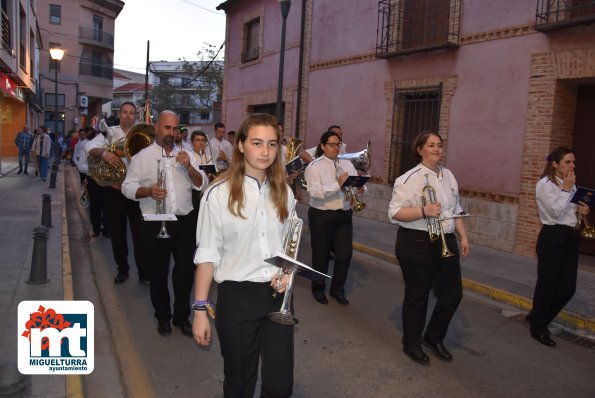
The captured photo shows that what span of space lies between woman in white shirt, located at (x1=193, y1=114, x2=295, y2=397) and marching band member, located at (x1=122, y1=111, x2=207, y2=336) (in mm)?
2010

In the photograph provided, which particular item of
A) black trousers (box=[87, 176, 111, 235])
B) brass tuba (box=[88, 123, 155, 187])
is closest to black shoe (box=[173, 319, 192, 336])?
brass tuba (box=[88, 123, 155, 187])

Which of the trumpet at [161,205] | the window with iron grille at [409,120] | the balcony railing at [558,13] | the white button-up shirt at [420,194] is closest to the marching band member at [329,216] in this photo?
the white button-up shirt at [420,194]

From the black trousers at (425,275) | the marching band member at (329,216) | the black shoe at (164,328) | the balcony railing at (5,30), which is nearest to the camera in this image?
the black trousers at (425,275)

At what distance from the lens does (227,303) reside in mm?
2676

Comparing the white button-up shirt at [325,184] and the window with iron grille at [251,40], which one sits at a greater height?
the window with iron grille at [251,40]

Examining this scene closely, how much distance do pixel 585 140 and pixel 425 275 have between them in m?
6.26

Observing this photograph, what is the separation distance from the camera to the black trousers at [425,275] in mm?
4328

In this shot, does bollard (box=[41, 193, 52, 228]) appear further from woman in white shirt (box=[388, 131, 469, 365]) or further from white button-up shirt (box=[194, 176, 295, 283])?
white button-up shirt (box=[194, 176, 295, 283])

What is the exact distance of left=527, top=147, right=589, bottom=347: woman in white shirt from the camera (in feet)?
16.0

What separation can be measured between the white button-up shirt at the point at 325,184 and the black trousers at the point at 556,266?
2092 millimetres

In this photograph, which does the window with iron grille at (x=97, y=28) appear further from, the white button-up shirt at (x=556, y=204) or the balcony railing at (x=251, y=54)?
the white button-up shirt at (x=556, y=204)

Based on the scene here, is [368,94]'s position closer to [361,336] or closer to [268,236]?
[361,336]

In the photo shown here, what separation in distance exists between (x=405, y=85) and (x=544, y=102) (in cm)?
356

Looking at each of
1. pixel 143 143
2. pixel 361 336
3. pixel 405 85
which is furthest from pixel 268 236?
pixel 405 85
